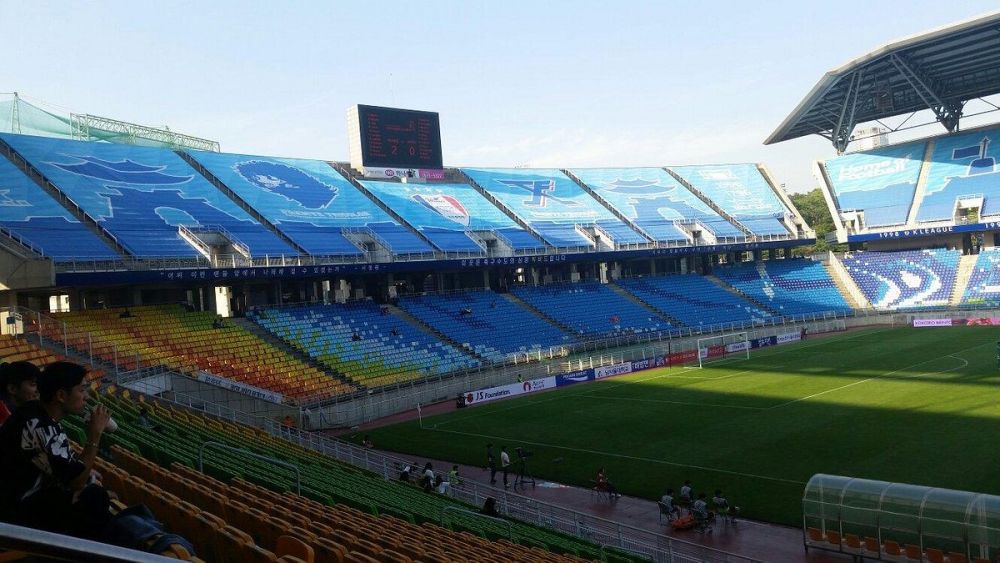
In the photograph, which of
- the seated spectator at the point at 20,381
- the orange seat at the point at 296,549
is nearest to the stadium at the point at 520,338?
the orange seat at the point at 296,549

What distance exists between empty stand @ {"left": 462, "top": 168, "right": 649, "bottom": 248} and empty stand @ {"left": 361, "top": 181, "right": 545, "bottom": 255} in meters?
2.37

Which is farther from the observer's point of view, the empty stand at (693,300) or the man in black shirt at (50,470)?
the empty stand at (693,300)

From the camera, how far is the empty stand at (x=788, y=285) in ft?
215

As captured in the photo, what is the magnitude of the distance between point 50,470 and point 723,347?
5172cm

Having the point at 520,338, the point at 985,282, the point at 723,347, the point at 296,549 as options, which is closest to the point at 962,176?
the point at 985,282

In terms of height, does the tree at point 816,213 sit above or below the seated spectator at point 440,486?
above

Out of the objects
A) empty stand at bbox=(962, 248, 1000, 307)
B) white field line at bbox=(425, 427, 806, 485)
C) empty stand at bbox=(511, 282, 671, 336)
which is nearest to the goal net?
empty stand at bbox=(511, 282, 671, 336)

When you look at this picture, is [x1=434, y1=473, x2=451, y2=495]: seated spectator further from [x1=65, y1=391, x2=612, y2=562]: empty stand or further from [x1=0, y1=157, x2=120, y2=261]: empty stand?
[x1=0, y1=157, x2=120, y2=261]: empty stand

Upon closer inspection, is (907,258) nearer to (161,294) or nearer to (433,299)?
(433,299)

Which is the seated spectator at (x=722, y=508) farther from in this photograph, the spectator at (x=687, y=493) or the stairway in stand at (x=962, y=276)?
the stairway in stand at (x=962, y=276)

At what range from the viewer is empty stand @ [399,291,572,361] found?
5012 cm

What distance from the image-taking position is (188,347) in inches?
1464

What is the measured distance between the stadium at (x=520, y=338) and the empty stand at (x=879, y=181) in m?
0.29

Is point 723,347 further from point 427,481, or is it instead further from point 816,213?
point 816,213
